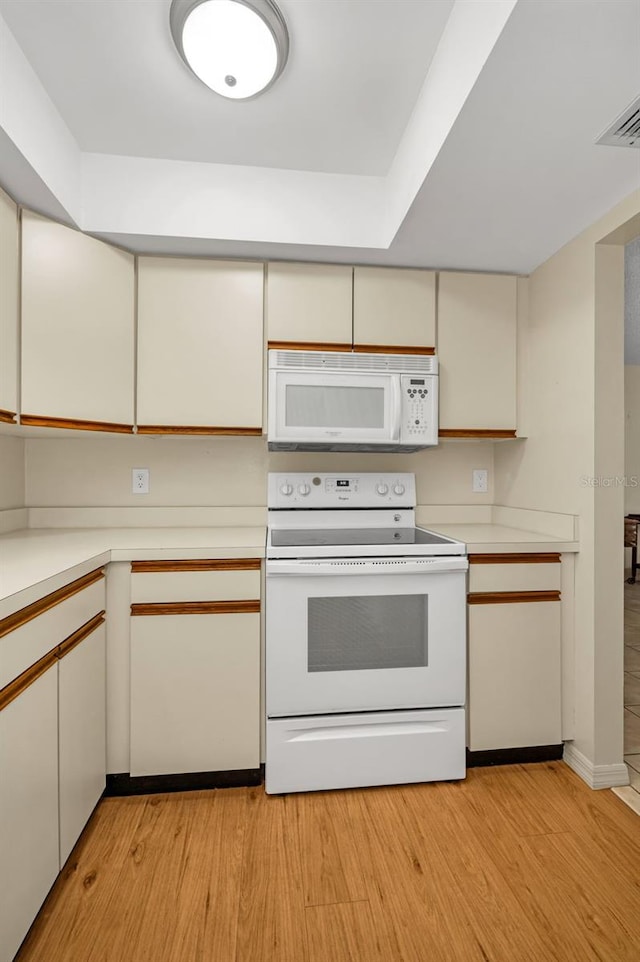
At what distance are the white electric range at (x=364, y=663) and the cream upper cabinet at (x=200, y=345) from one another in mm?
649

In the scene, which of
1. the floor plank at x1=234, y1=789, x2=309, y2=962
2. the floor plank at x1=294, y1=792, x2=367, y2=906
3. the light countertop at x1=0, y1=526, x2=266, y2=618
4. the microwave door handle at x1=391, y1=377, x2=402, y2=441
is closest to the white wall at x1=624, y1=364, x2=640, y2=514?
the microwave door handle at x1=391, y1=377, x2=402, y2=441

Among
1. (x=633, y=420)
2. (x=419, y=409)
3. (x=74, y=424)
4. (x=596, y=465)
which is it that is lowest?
(x=596, y=465)

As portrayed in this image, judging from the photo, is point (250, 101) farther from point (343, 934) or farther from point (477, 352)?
point (343, 934)

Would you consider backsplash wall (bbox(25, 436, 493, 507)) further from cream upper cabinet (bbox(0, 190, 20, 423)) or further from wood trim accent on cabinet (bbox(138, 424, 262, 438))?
cream upper cabinet (bbox(0, 190, 20, 423))

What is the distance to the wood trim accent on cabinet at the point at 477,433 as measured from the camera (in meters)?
2.21

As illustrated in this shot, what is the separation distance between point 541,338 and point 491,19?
1296mm

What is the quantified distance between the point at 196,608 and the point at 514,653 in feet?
3.98

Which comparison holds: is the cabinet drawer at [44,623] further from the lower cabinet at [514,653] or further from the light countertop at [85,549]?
the lower cabinet at [514,653]

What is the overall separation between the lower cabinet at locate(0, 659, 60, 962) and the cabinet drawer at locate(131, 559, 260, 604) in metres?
0.45

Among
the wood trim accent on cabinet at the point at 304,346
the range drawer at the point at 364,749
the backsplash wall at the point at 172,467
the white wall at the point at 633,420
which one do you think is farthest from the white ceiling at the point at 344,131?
the white wall at the point at 633,420

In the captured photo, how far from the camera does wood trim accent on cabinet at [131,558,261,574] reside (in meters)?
1.70

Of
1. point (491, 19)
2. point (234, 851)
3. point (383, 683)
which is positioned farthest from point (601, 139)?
point (234, 851)

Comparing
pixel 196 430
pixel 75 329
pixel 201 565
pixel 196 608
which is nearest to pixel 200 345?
pixel 196 430

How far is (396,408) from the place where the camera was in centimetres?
206
